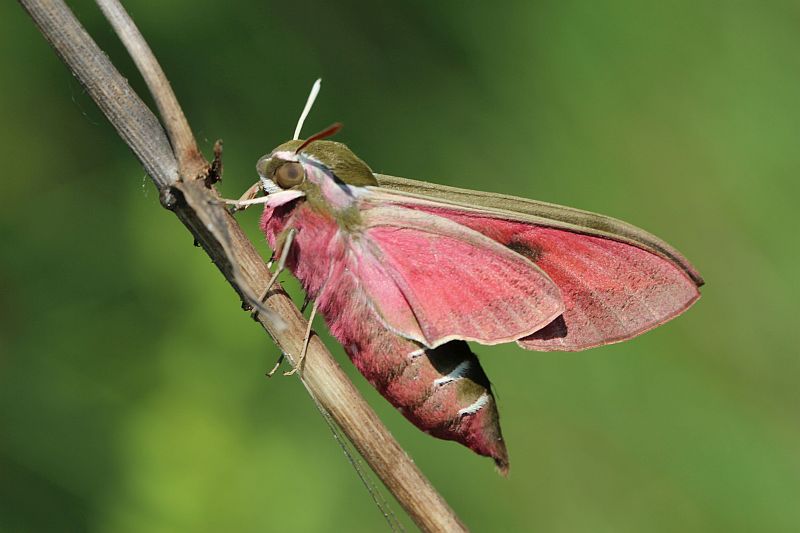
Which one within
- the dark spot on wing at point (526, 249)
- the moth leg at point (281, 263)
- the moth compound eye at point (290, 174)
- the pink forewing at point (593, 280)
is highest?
the moth compound eye at point (290, 174)

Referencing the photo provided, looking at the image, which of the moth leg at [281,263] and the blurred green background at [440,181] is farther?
the blurred green background at [440,181]

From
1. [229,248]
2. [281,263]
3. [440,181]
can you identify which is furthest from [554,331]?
[440,181]

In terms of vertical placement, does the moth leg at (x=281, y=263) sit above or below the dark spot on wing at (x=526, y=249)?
above

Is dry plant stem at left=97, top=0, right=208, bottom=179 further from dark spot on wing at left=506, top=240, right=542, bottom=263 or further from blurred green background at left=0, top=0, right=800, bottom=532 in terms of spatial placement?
blurred green background at left=0, top=0, right=800, bottom=532

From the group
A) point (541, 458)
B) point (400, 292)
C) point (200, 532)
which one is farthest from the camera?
point (541, 458)

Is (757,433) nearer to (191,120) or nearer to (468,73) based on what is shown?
(468,73)

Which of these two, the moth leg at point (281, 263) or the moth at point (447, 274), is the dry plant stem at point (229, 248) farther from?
the moth at point (447, 274)

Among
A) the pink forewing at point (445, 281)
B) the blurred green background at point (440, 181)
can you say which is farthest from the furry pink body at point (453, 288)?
the blurred green background at point (440, 181)

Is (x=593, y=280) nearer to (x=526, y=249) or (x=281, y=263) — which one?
(x=526, y=249)

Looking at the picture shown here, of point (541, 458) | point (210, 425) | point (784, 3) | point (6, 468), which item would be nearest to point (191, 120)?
point (210, 425)
